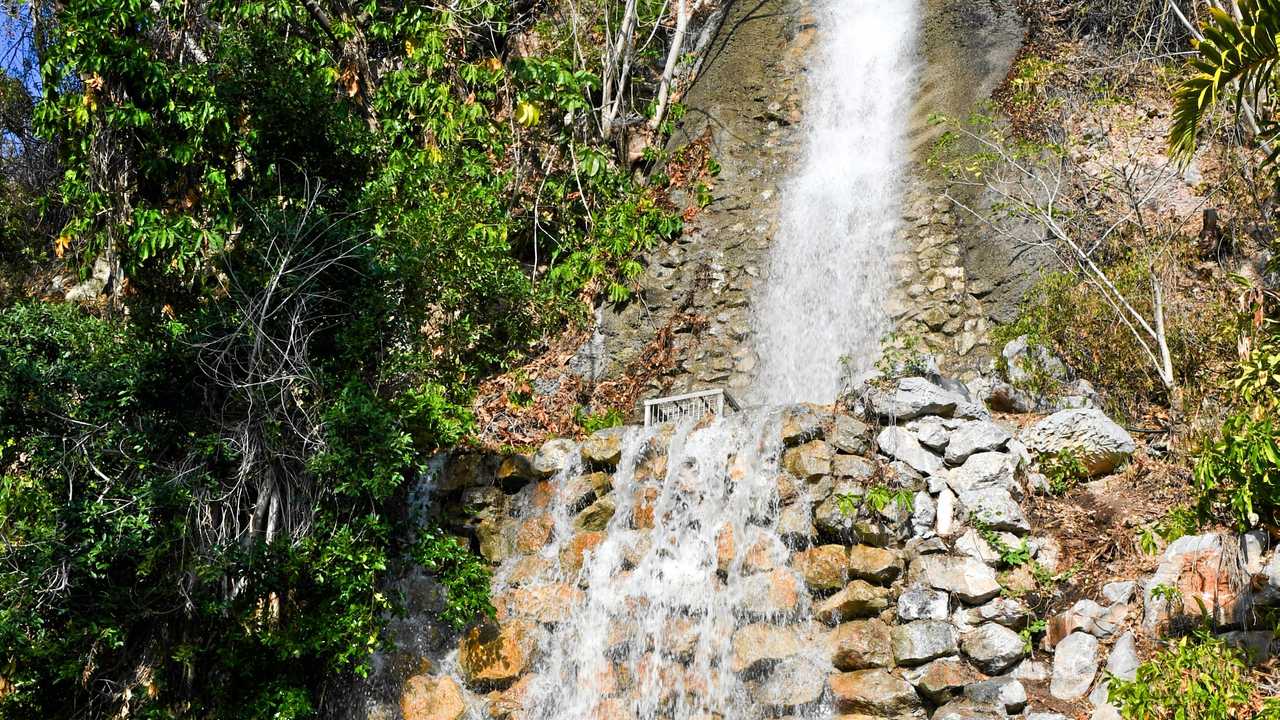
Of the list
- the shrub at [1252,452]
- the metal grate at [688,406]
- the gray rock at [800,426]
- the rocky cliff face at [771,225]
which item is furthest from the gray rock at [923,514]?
the rocky cliff face at [771,225]

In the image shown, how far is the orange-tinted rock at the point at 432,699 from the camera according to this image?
677 centimetres

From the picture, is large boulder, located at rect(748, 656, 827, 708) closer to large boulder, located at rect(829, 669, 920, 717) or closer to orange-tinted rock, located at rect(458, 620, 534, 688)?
large boulder, located at rect(829, 669, 920, 717)

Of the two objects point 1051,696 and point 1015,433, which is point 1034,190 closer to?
point 1015,433

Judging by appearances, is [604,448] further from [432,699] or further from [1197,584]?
[1197,584]

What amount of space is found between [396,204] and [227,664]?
4.42 meters

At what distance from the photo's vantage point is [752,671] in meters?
6.12

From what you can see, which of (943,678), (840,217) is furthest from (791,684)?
(840,217)

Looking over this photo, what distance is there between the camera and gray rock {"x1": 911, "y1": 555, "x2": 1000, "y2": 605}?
5.91 m

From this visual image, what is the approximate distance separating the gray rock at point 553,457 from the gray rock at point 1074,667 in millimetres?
3767

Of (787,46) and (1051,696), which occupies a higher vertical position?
(787,46)

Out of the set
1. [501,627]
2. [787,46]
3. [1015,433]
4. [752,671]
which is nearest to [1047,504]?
[1015,433]

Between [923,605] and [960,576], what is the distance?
0.29 metres

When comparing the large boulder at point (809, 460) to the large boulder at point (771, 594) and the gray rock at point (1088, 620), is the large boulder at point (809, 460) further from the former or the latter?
the gray rock at point (1088, 620)

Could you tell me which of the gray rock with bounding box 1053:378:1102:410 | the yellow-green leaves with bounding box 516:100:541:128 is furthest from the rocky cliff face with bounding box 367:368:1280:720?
the yellow-green leaves with bounding box 516:100:541:128
